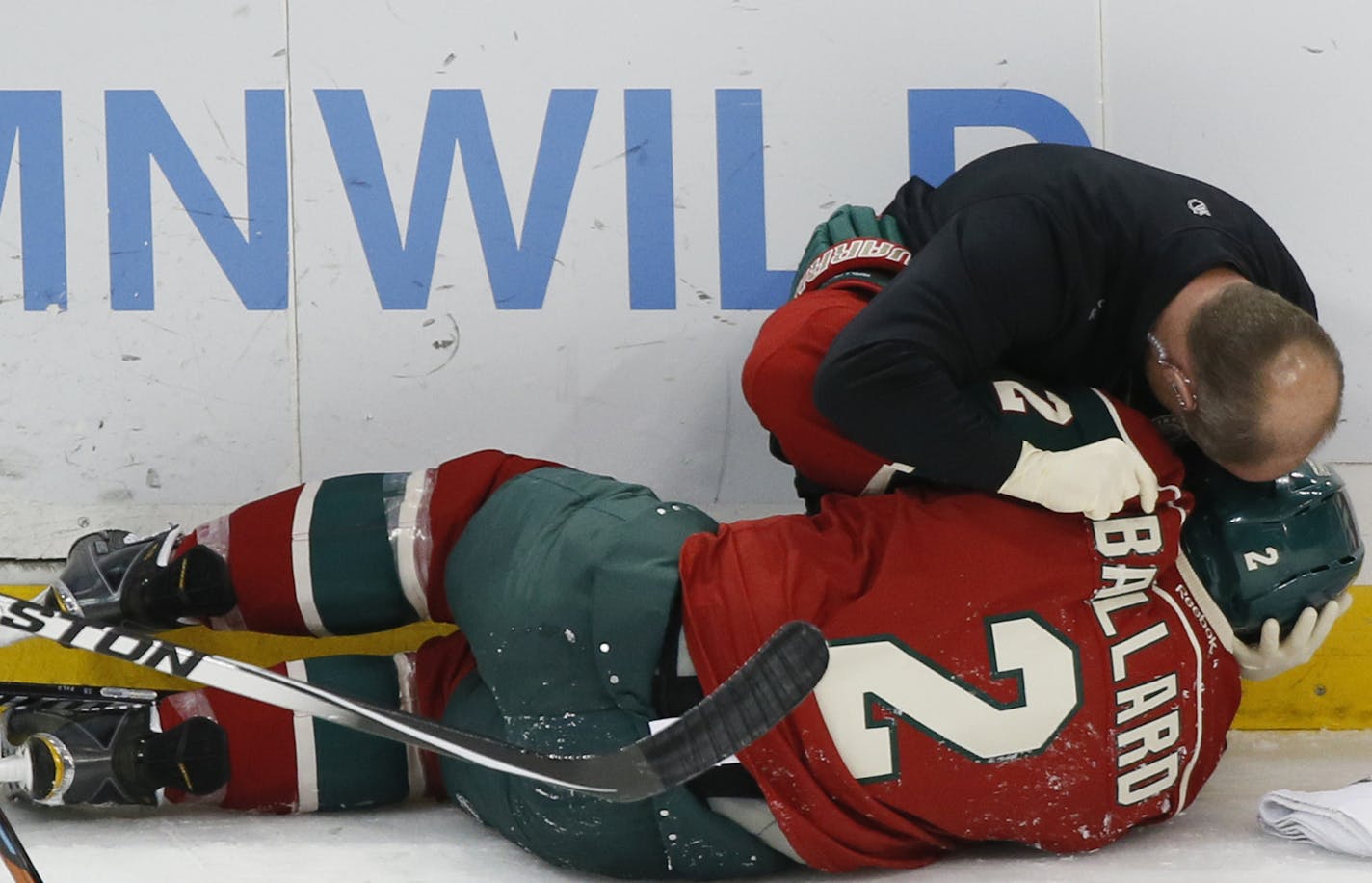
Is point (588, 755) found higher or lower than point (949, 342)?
lower

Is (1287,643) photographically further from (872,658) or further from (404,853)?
(404,853)

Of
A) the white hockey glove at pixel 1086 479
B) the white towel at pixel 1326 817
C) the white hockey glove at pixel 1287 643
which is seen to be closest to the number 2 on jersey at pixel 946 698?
the white hockey glove at pixel 1086 479

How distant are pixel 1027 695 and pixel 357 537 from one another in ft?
2.73

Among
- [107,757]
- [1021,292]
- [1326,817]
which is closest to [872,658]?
[1021,292]

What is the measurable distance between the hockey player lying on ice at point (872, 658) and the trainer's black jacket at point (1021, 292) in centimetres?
8

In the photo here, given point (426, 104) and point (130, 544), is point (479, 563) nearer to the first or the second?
point (130, 544)

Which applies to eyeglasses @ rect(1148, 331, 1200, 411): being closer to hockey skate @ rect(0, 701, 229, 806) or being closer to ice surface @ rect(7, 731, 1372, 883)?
ice surface @ rect(7, 731, 1372, 883)

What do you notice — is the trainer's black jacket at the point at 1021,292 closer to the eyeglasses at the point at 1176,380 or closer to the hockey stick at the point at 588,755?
the eyeglasses at the point at 1176,380

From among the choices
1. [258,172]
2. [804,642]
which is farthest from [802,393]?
[258,172]

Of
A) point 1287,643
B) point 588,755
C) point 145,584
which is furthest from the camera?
point 145,584

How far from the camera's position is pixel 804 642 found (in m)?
1.54

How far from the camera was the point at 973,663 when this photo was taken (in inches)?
64.5

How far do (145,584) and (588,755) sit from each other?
0.66 m

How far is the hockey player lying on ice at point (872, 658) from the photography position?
164 centimetres
